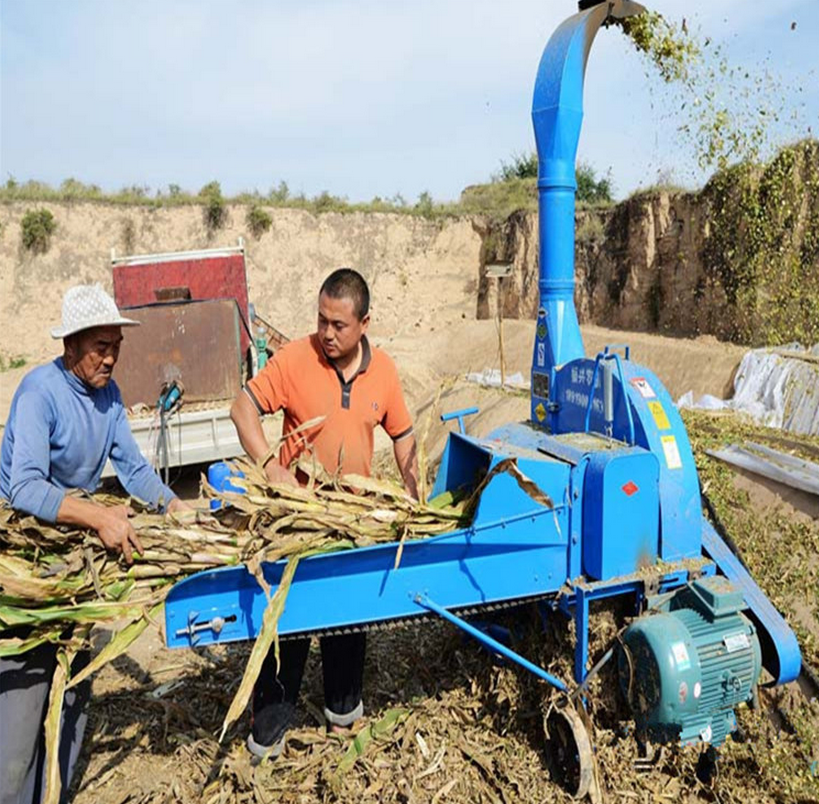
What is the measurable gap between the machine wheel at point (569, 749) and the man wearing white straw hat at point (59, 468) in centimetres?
177

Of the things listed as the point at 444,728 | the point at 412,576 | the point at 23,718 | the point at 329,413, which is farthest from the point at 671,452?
the point at 23,718

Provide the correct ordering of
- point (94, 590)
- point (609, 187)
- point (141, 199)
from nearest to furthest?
point (94, 590) < point (141, 199) < point (609, 187)

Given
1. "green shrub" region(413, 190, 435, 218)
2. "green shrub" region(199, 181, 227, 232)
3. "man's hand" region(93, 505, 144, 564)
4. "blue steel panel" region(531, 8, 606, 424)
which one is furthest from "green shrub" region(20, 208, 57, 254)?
"man's hand" region(93, 505, 144, 564)

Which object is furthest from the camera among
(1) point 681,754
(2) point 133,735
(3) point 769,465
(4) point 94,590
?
(3) point 769,465

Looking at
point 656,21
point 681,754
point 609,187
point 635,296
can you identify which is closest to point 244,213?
point 635,296

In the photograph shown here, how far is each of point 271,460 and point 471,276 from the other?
22.8m

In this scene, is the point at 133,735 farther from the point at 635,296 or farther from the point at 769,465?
the point at 635,296

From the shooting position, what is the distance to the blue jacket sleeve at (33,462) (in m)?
2.61

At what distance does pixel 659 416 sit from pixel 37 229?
79.9 feet

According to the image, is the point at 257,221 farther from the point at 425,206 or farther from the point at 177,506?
the point at 177,506

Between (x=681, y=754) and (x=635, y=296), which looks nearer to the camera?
(x=681, y=754)

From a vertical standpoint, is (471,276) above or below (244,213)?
below

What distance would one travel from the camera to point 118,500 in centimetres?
312

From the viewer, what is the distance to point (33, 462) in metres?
2.68
